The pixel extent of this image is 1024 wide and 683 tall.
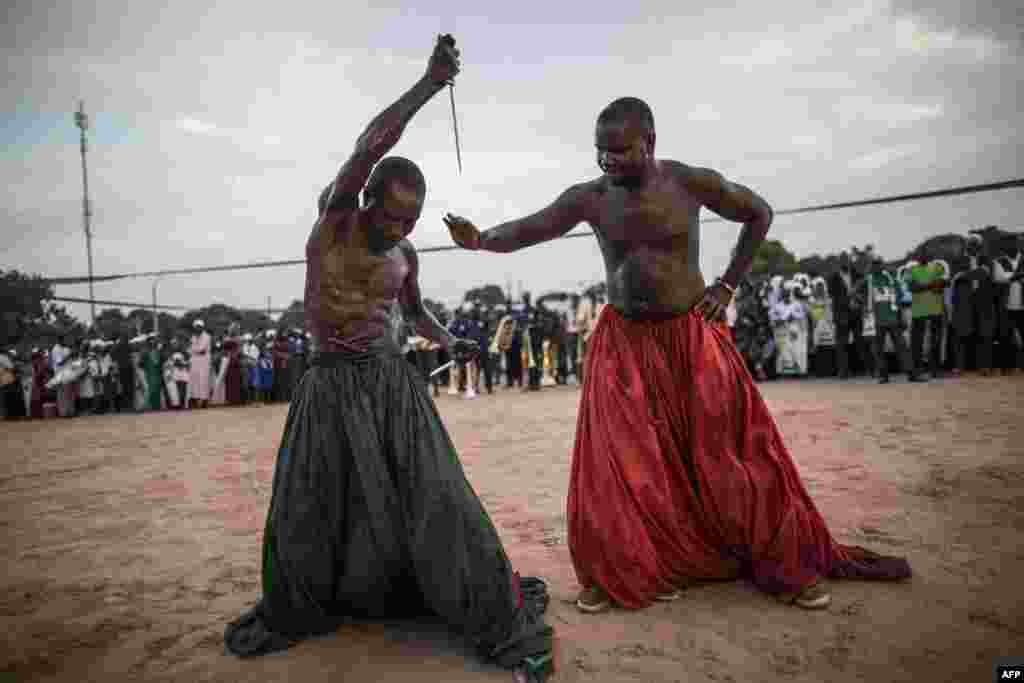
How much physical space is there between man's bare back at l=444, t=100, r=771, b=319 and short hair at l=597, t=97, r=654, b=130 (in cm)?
2

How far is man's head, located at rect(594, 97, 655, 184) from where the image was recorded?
2.83 metres

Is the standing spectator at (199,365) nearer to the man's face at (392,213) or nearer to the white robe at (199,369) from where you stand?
the white robe at (199,369)

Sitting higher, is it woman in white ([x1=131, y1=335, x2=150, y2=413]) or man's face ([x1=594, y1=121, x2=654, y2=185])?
man's face ([x1=594, y1=121, x2=654, y2=185])

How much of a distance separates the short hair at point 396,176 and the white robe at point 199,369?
1562 centimetres

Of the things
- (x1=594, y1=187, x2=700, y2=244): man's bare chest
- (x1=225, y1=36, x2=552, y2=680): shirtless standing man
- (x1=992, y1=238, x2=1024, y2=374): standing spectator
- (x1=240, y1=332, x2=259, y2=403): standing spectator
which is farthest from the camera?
(x1=240, y1=332, x2=259, y2=403): standing spectator

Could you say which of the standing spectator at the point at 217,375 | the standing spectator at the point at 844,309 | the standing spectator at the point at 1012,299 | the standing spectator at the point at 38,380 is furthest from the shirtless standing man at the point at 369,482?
the standing spectator at the point at 38,380

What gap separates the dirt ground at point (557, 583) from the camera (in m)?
2.26

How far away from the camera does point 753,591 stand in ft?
9.35

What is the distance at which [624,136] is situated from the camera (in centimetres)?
282

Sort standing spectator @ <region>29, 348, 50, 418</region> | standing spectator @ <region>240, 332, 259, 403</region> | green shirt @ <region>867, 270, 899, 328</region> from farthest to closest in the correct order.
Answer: standing spectator @ <region>240, 332, 259, 403</region> → standing spectator @ <region>29, 348, 50, 418</region> → green shirt @ <region>867, 270, 899, 328</region>

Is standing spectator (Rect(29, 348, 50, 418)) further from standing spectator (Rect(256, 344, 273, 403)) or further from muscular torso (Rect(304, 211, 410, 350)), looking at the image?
muscular torso (Rect(304, 211, 410, 350))

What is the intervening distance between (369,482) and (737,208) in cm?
213

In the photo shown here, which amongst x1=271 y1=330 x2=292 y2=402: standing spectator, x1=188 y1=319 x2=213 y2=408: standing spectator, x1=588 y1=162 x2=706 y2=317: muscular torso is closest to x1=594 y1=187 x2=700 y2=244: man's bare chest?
x1=588 y1=162 x2=706 y2=317: muscular torso

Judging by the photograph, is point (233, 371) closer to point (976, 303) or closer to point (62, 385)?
point (62, 385)
